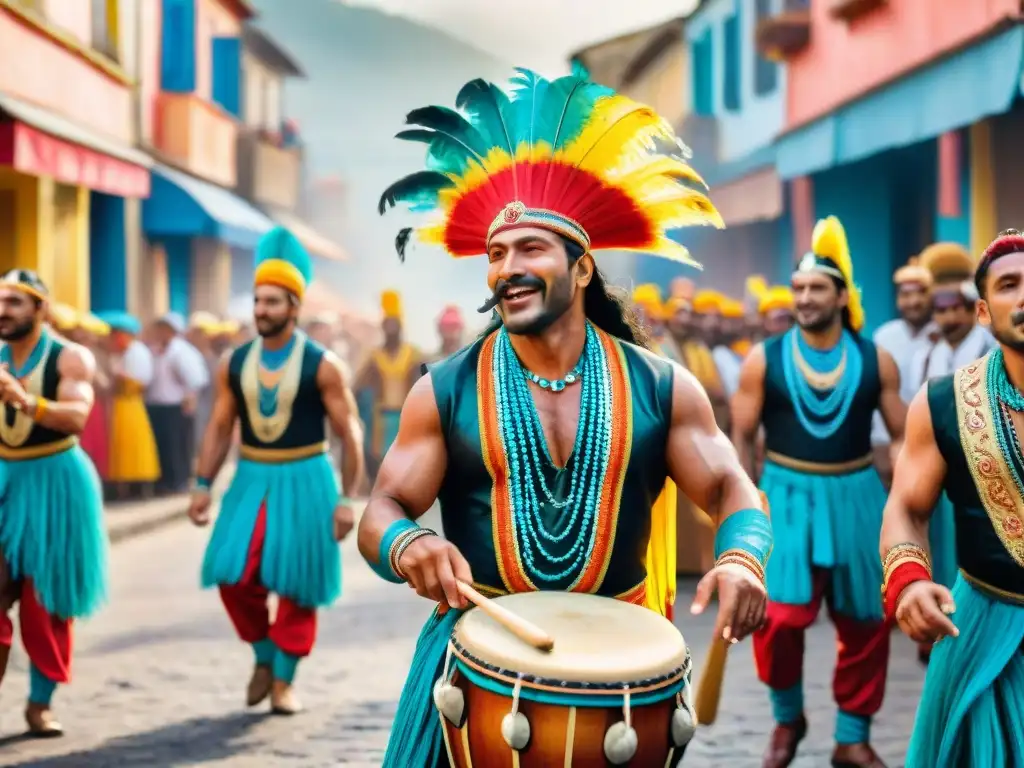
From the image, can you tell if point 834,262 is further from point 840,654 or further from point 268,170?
point 268,170

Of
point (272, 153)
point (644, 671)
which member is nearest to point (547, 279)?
point (644, 671)

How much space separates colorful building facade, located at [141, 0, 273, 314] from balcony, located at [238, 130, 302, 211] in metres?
1.37

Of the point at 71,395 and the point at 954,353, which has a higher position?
the point at 954,353

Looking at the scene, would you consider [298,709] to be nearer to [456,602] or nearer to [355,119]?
[456,602]

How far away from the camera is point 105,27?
19.8 meters

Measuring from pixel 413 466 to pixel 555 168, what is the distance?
908 mm

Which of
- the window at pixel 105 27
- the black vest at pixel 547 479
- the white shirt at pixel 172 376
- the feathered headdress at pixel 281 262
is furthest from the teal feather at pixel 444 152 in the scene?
the window at pixel 105 27

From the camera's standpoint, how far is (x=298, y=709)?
732 cm

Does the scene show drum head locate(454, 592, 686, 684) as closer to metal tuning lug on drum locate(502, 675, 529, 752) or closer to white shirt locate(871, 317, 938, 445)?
metal tuning lug on drum locate(502, 675, 529, 752)

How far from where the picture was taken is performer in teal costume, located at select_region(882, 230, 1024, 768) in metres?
3.85

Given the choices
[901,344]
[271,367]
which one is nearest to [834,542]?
[271,367]

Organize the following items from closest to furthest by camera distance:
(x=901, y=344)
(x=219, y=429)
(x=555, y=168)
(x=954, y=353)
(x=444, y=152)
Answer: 1. (x=555, y=168)
2. (x=444, y=152)
3. (x=219, y=429)
4. (x=954, y=353)
5. (x=901, y=344)

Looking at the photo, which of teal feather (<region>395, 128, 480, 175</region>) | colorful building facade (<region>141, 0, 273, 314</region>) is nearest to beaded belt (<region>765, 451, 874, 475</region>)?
teal feather (<region>395, 128, 480, 175</region>)

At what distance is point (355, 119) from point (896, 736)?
167 metres
